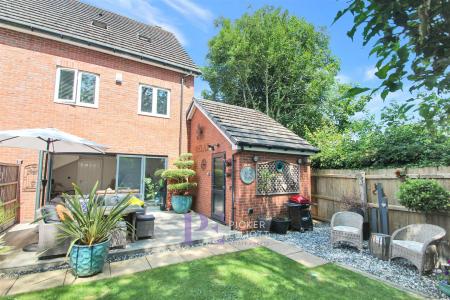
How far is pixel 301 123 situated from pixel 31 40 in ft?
57.9

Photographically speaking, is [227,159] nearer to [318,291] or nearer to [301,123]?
[318,291]

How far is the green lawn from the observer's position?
3.90 m

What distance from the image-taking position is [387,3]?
2018 mm

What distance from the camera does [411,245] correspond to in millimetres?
5211

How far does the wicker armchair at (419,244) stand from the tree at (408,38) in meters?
4.45

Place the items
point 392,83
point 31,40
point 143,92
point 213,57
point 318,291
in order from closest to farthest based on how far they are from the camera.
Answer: point 392,83 → point 318,291 → point 31,40 → point 143,92 → point 213,57

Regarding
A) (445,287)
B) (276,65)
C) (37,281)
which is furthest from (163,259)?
(276,65)

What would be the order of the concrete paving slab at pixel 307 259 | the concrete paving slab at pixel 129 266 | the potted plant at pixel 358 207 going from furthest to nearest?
the potted plant at pixel 358 207 → the concrete paving slab at pixel 307 259 → the concrete paving slab at pixel 129 266

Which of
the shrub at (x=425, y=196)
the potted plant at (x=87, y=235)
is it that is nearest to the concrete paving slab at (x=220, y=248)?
the potted plant at (x=87, y=235)

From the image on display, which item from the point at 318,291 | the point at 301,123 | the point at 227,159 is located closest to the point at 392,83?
the point at 318,291

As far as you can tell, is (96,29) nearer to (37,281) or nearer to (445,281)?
(37,281)

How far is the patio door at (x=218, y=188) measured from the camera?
877cm

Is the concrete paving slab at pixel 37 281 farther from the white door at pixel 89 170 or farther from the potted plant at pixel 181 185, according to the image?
the white door at pixel 89 170

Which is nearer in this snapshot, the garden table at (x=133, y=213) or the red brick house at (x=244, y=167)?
the garden table at (x=133, y=213)
